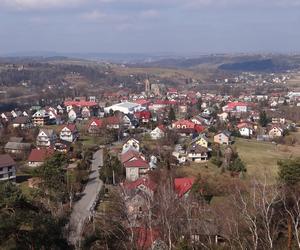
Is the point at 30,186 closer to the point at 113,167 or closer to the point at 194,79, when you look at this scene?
the point at 113,167

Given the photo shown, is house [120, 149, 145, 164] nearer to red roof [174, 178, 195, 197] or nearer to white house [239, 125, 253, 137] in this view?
red roof [174, 178, 195, 197]

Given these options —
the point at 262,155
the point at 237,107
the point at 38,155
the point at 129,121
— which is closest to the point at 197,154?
the point at 262,155

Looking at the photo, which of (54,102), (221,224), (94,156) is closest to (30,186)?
(94,156)

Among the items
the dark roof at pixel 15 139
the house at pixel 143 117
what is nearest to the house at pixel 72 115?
the house at pixel 143 117

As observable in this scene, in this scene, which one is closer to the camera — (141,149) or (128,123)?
(141,149)

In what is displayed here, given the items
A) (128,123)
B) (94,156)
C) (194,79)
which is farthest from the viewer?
(194,79)

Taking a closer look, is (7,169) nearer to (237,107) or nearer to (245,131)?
(245,131)

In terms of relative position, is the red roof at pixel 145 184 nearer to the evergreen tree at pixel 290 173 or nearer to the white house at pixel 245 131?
the evergreen tree at pixel 290 173

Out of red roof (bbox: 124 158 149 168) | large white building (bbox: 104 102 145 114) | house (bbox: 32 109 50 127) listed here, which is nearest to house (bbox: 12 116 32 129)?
house (bbox: 32 109 50 127)
